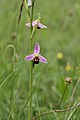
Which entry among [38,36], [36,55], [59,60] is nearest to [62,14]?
[38,36]

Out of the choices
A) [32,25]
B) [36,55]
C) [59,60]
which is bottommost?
[59,60]

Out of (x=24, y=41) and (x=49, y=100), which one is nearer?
(x=49, y=100)

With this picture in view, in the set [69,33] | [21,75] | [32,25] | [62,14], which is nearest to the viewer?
[32,25]

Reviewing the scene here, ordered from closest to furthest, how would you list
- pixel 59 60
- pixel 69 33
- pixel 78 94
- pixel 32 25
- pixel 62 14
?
pixel 32 25
pixel 78 94
pixel 59 60
pixel 69 33
pixel 62 14

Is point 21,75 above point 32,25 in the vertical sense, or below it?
below

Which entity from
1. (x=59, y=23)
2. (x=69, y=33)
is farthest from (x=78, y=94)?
(x=59, y=23)

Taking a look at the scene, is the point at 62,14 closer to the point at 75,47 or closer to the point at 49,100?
the point at 75,47
